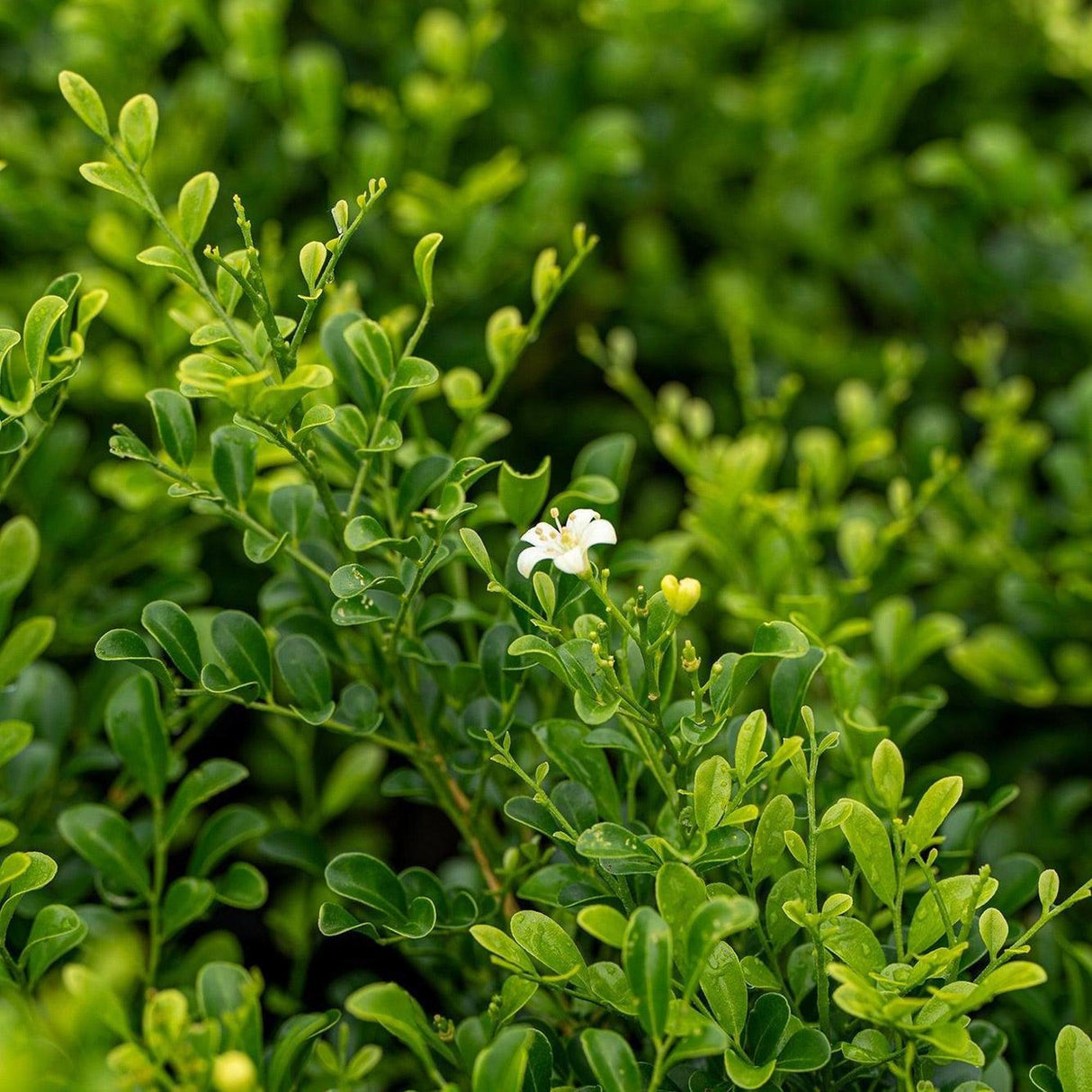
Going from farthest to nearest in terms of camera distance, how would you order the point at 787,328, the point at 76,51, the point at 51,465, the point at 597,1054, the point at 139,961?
the point at 787,328
the point at 76,51
the point at 51,465
the point at 139,961
the point at 597,1054

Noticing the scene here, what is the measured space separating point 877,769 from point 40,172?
4.14 ft

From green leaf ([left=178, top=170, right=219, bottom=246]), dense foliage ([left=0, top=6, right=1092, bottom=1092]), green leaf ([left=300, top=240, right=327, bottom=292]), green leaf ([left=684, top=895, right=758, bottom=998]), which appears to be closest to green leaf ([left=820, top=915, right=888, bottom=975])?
dense foliage ([left=0, top=6, right=1092, bottom=1092])

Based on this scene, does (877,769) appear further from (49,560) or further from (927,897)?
(49,560)

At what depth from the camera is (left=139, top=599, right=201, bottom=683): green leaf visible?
90 cm

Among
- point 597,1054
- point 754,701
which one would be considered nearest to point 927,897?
point 597,1054

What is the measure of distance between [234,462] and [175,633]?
0.14m

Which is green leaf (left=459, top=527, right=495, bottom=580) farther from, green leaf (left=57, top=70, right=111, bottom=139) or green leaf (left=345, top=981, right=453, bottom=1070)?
green leaf (left=57, top=70, right=111, bottom=139)

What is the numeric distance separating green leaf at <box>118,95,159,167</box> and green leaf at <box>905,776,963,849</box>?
71 cm

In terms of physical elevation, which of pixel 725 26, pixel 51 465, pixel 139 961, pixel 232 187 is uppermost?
pixel 725 26

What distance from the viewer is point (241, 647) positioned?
0.95 meters

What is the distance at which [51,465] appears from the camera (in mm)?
1286

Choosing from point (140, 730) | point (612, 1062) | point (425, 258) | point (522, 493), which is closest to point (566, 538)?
point (522, 493)

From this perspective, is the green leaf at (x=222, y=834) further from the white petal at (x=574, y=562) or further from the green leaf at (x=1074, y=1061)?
the green leaf at (x=1074, y=1061)

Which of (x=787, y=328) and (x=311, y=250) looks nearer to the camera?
(x=311, y=250)
